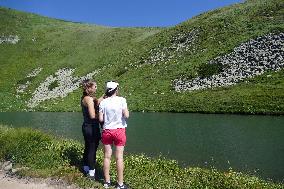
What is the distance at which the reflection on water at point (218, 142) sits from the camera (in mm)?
24844

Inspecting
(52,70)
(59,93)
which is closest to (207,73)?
(59,93)

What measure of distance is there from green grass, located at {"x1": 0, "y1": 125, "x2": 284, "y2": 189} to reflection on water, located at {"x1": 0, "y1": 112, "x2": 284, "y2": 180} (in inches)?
190

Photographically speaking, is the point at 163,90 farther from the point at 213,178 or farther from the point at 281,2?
the point at 213,178

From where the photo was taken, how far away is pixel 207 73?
244 ft

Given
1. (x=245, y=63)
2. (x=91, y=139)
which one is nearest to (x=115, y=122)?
(x=91, y=139)

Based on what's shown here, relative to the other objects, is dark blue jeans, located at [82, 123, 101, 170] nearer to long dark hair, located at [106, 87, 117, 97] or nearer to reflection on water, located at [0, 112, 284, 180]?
long dark hair, located at [106, 87, 117, 97]

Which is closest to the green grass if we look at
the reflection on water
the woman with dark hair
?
the woman with dark hair

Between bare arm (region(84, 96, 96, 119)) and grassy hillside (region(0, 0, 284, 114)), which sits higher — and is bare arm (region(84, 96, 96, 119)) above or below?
below

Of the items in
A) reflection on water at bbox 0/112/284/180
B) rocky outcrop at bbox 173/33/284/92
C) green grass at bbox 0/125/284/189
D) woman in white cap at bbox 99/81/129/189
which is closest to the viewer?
woman in white cap at bbox 99/81/129/189

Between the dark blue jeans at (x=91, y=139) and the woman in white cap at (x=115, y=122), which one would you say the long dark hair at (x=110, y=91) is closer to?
the woman in white cap at (x=115, y=122)

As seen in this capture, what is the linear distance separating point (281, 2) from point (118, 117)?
86325 millimetres

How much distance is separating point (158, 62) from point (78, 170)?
244 ft

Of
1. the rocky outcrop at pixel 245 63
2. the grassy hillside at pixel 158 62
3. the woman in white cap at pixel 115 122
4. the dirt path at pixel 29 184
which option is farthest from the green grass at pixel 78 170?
the rocky outcrop at pixel 245 63

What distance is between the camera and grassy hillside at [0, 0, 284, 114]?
63.0 meters
